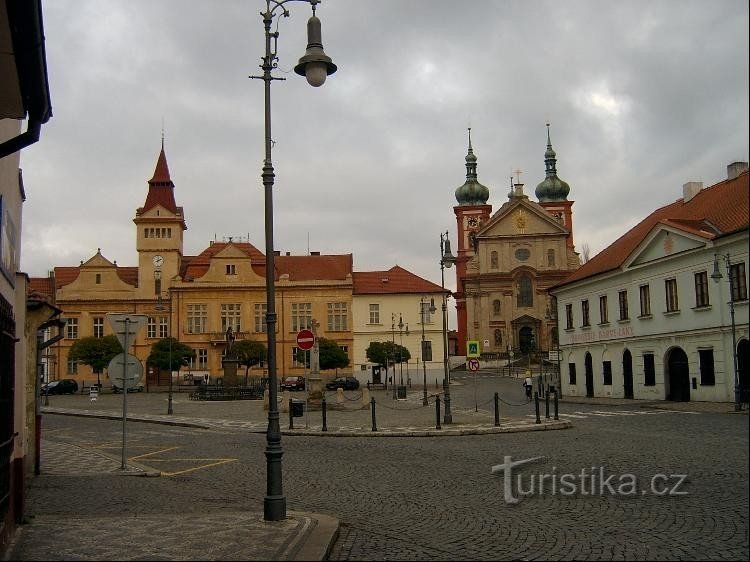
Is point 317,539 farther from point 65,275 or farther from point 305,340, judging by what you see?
point 65,275

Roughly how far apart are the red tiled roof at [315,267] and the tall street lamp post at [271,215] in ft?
230

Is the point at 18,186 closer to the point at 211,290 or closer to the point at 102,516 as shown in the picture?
the point at 102,516

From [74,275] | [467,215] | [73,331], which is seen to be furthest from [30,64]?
[467,215]

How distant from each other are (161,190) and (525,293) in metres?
43.2

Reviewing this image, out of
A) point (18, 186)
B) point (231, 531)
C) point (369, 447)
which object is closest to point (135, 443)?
point (369, 447)

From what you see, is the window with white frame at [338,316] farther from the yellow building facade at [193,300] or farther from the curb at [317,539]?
the curb at [317,539]

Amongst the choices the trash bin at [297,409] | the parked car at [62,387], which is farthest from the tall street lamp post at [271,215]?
the parked car at [62,387]

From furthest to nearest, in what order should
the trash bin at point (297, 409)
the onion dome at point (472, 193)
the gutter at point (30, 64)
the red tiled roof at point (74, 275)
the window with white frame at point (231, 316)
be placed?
1. the onion dome at point (472, 193)
2. the red tiled roof at point (74, 275)
3. the window with white frame at point (231, 316)
4. the trash bin at point (297, 409)
5. the gutter at point (30, 64)

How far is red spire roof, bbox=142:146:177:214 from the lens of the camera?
82.4m

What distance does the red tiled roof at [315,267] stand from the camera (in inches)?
3250

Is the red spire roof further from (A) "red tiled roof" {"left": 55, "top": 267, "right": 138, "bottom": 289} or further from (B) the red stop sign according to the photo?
(B) the red stop sign

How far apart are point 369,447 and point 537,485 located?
7.86 metres

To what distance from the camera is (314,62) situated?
34.5 ft

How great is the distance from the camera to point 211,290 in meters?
80.1
